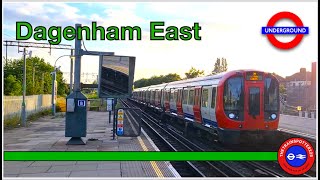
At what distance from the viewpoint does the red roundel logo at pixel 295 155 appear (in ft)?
23.9

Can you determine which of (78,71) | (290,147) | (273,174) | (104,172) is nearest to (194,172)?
(273,174)

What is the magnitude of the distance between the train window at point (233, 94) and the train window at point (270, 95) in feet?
2.48

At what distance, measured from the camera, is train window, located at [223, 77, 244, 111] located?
12.1 metres

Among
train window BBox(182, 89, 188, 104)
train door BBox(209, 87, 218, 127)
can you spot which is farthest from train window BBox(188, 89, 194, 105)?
train door BBox(209, 87, 218, 127)

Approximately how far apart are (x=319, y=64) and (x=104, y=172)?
16.2ft

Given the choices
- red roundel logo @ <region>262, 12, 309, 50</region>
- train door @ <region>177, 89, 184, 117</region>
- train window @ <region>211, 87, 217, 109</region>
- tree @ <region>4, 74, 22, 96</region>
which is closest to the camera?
red roundel logo @ <region>262, 12, 309, 50</region>

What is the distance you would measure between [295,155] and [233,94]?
16.5 ft

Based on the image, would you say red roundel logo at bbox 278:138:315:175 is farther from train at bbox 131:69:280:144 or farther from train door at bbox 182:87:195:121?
train door at bbox 182:87:195:121

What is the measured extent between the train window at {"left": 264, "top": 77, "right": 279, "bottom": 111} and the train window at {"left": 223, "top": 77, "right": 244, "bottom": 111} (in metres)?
0.76

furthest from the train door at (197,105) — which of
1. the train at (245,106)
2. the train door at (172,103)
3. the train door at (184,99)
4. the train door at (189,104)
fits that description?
the train door at (172,103)

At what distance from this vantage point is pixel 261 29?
7.60m

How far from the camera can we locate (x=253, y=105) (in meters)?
12.1

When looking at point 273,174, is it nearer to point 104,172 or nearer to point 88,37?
point 104,172

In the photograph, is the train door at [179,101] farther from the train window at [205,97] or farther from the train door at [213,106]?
the train door at [213,106]
